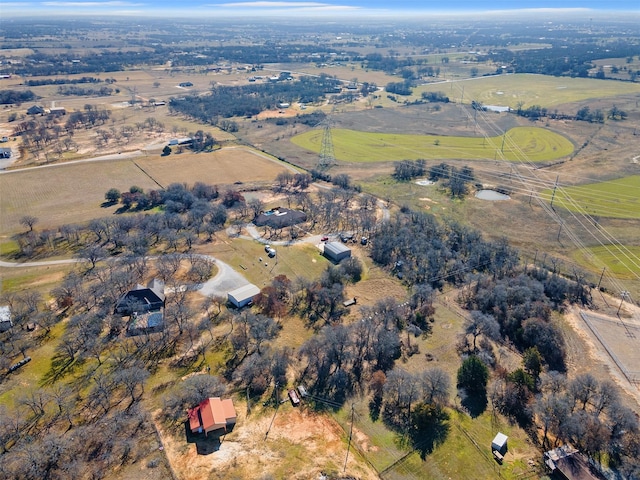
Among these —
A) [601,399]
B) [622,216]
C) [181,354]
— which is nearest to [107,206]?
[181,354]

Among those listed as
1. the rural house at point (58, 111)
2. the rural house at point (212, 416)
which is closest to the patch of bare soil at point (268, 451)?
the rural house at point (212, 416)

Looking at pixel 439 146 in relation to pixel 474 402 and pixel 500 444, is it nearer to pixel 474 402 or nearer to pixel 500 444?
pixel 474 402

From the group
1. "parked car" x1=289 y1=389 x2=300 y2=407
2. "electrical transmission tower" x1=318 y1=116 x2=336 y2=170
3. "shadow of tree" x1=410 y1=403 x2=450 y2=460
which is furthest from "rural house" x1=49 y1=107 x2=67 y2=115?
"shadow of tree" x1=410 y1=403 x2=450 y2=460

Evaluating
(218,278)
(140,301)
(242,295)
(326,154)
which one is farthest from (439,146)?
(140,301)

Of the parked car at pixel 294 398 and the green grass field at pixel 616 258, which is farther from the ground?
the green grass field at pixel 616 258

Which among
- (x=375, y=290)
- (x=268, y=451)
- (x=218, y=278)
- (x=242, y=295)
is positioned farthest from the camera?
(x=218, y=278)

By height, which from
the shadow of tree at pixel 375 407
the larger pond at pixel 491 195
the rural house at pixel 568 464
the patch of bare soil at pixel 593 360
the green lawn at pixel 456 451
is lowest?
the shadow of tree at pixel 375 407

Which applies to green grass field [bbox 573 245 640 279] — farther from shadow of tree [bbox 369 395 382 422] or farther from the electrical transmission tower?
the electrical transmission tower

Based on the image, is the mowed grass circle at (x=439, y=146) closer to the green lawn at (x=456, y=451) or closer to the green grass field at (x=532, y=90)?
the green grass field at (x=532, y=90)
